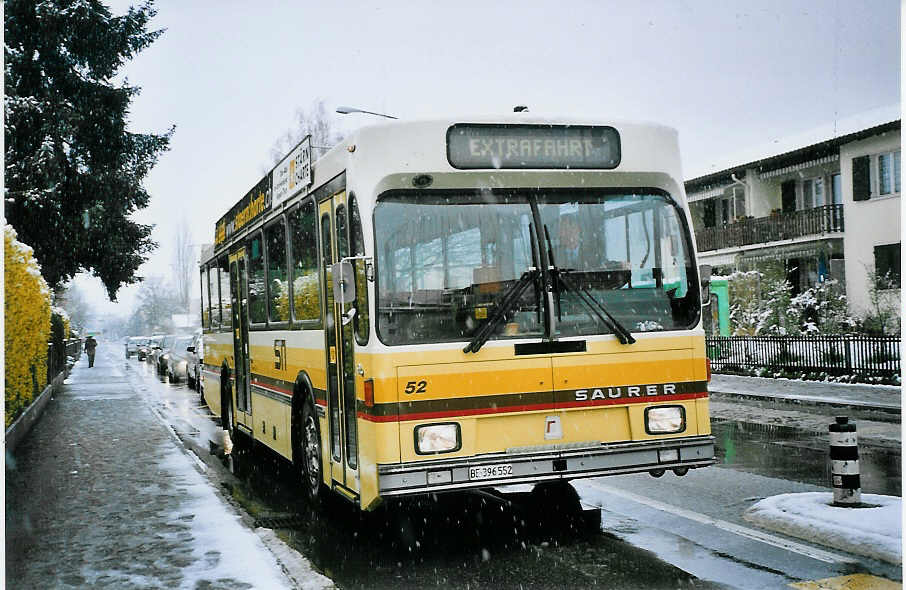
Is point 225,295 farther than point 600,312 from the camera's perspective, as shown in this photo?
Yes

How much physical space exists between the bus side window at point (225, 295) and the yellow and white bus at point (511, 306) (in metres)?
5.96

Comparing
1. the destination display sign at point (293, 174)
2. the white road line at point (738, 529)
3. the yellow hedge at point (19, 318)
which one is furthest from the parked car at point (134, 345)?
the white road line at point (738, 529)

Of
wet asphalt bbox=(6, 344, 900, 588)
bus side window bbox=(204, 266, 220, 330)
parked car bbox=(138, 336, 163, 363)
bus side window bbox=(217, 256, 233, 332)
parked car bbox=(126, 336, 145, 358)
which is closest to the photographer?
wet asphalt bbox=(6, 344, 900, 588)

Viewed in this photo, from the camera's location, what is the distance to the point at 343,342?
7.42 meters

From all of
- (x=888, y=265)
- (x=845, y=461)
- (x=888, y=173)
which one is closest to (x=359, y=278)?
(x=845, y=461)

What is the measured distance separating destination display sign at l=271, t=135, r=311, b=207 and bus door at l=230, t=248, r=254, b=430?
2.17 metres

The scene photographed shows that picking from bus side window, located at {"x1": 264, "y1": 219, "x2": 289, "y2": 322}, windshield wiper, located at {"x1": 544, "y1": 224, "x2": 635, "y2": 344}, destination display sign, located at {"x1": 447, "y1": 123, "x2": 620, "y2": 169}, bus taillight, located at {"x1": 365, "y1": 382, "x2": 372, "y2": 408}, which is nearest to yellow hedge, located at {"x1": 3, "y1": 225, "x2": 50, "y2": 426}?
A: bus side window, located at {"x1": 264, "y1": 219, "x2": 289, "y2": 322}

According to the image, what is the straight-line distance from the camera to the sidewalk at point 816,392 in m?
16.8

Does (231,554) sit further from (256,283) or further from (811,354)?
(811,354)

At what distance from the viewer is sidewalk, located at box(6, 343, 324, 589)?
6602mm

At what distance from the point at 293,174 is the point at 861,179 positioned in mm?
26084

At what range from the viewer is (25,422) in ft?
53.1

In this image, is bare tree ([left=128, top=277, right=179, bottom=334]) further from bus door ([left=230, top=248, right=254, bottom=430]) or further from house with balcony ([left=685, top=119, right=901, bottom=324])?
bus door ([left=230, top=248, right=254, bottom=430])

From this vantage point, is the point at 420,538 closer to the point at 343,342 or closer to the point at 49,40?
the point at 343,342
